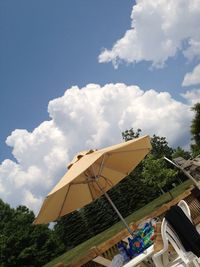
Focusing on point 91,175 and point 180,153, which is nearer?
point 91,175

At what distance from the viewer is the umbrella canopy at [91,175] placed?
6762mm

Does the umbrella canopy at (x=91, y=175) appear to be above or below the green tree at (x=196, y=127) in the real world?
below

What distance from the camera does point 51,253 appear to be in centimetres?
5072

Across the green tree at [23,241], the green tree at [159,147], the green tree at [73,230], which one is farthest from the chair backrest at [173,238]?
the green tree at [159,147]

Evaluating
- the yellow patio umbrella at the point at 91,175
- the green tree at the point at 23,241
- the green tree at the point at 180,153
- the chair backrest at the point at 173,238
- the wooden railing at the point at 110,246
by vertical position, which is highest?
the green tree at the point at 180,153

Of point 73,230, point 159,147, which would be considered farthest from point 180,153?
point 73,230

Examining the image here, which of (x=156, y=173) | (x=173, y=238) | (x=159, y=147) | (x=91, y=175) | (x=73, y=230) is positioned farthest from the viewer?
(x=159, y=147)

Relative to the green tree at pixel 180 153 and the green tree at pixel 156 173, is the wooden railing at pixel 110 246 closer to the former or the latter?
the green tree at pixel 156 173

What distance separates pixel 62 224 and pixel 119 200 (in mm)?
9369

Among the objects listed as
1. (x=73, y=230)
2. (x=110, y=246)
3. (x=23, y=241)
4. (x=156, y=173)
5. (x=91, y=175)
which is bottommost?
(x=110, y=246)

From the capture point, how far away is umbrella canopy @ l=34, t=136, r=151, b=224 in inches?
266

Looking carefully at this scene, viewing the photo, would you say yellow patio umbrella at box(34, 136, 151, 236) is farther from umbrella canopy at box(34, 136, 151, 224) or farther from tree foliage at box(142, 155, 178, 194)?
tree foliage at box(142, 155, 178, 194)

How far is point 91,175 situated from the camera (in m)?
8.01

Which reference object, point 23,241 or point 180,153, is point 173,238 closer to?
point 23,241
